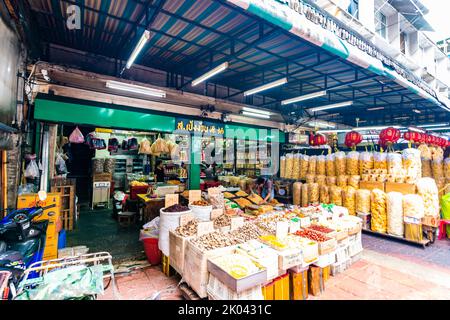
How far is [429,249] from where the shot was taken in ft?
17.4

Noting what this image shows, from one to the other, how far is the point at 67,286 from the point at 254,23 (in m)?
4.64

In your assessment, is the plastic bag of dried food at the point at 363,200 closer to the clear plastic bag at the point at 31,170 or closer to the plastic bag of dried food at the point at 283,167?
the plastic bag of dried food at the point at 283,167

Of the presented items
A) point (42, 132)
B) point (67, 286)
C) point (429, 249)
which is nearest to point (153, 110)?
point (42, 132)

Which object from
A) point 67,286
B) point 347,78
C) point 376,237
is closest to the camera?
point 67,286

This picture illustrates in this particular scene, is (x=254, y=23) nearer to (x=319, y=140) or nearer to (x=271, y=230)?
(x=271, y=230)

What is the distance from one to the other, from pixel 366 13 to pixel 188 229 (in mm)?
12933

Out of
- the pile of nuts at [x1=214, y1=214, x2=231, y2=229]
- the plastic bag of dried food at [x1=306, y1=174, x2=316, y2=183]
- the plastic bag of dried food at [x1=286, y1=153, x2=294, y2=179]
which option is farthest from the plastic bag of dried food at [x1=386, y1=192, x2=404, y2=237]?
the pile of nuts at [x1=214, y1=214, x2=231, y2=229]

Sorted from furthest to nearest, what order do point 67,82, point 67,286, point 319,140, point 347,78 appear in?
point 319,140
point 347,78
point 67,82
point 67,286

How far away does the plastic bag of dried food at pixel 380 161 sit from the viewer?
6375 mm

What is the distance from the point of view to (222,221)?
431 cm

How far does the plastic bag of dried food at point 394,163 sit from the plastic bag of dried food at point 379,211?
29.2 inches

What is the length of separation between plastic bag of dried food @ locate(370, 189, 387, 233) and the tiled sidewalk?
107cm

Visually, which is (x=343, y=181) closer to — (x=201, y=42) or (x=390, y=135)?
(x=390, y=135)

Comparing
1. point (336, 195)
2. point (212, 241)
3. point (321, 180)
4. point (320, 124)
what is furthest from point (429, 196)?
point (320, 124)
